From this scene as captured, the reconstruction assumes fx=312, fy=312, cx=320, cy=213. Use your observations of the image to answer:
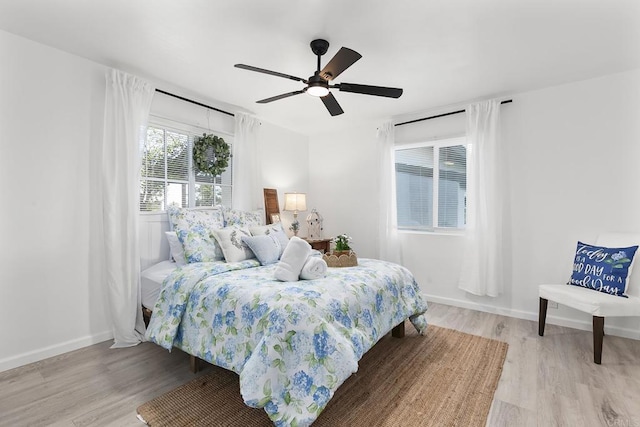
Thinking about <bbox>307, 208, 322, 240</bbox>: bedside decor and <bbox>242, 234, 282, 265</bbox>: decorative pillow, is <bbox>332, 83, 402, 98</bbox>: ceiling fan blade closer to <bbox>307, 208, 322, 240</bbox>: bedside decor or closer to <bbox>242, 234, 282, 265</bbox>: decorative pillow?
<bbox>242, 234, 282, 265</bbox>: decorative pillow

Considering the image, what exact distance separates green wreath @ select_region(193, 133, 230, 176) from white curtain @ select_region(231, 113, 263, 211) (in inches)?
6.6

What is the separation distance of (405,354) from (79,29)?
3.63 m

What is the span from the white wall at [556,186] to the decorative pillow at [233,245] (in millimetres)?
2385

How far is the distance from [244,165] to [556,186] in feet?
11.9

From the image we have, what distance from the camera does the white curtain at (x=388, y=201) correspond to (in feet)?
14.1

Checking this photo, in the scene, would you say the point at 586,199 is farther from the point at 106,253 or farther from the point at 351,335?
the point at 106,253

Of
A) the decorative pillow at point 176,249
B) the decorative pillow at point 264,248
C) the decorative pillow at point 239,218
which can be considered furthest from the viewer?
the decorative pillow at point 239,218

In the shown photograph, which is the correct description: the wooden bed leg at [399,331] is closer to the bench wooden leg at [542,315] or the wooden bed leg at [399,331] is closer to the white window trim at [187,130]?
the bench wooden leg at [542,315]

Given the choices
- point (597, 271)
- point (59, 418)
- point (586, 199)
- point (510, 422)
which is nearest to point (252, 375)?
point (59, 418)

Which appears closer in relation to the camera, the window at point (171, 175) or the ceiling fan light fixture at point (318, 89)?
the ceiling fan light fixture at point (318, 89)

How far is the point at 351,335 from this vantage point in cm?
197

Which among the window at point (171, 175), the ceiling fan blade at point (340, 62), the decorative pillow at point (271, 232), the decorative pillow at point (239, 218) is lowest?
the decorative pillow at point (271, 232)

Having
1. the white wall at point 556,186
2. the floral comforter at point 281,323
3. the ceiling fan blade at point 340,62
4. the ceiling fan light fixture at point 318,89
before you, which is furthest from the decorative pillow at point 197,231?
the white wall at point 556,186

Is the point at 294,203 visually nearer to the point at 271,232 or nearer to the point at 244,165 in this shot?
the point at 244,165
